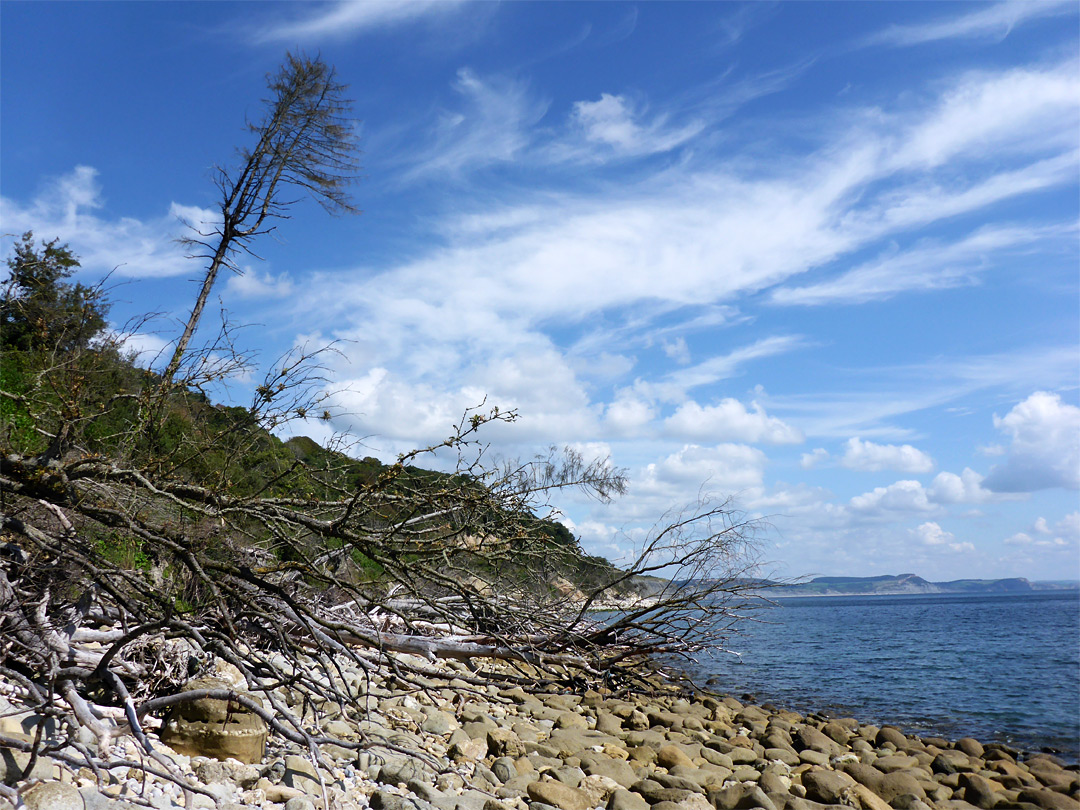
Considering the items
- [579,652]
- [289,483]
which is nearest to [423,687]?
[579,652]

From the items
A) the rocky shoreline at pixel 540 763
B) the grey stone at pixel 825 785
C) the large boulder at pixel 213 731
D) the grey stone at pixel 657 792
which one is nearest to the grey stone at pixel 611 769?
the rocky shoreline at pixel 540 763

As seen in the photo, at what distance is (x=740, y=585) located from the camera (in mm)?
6586

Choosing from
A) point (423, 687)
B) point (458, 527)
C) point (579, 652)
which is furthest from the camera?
point (458, 527)

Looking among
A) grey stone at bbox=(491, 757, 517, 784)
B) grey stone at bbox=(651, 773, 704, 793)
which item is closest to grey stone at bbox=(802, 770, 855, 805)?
grey stone at bbox=(651, 773, 704, 793)

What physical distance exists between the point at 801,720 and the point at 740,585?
335 inches

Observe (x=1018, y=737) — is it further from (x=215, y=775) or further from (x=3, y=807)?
(x=3, y=807)

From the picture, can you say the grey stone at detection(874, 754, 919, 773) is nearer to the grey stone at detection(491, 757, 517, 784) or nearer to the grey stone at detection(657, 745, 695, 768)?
the grey stone at detection(657, 745, 695, 768)

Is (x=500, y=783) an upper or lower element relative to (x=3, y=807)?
lower

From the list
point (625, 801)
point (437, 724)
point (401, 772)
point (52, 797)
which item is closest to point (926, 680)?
point (625, 801)

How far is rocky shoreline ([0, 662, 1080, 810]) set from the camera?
4.83 metres

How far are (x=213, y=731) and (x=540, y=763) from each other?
3441 millimetres

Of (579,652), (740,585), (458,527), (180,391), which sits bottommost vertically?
(579,652)

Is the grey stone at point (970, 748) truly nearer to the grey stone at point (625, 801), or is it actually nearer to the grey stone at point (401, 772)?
the grey stone at point (625, 801)

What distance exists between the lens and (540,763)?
7.49 m
